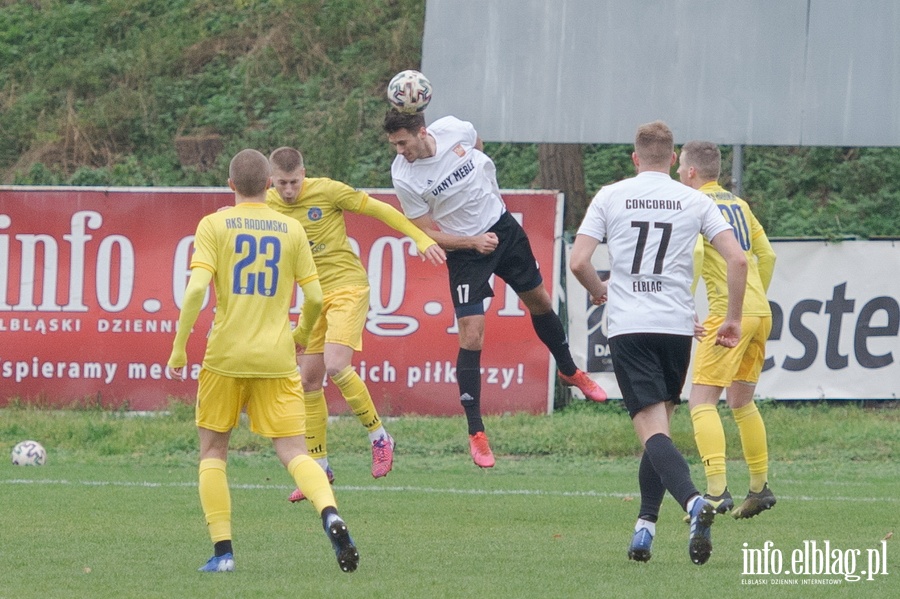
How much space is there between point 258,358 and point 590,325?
7.80m

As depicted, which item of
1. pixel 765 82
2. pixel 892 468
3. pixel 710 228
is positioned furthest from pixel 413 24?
pixel 710 228

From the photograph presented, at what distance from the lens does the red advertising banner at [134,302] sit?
14062 millimetres

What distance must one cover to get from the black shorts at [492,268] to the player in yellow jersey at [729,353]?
122cm

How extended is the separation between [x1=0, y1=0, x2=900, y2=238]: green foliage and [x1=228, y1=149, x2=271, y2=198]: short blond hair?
12.6 m

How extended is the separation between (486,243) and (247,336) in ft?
8.87

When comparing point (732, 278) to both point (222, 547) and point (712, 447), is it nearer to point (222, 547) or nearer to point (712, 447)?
point (712, 447)

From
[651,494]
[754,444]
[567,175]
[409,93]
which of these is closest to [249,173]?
[409,93]

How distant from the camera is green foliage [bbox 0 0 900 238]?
760 inches

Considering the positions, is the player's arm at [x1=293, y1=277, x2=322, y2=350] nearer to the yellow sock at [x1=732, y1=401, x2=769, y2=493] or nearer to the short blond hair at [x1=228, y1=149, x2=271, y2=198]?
the short blond hair at [x1=228, y1=149, x2=271, y2=198]

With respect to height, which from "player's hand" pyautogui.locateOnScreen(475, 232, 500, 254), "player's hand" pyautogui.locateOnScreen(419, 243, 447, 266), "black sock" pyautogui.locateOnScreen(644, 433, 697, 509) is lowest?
"black sock" pyautogui.locateOnScreen(644, 433, 697, 509)

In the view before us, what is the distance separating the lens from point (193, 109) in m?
22.1

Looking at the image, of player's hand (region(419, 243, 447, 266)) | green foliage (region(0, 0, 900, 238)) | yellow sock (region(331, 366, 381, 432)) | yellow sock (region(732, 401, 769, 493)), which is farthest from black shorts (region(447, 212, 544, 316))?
green foliage (region(0, 0, 900, 238))

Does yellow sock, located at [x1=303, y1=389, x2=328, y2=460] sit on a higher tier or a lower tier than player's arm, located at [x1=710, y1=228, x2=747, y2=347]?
lower

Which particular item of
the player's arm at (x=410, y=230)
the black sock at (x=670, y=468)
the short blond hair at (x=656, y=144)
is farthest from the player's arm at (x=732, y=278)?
the player's arm at (x=410, y=230)
